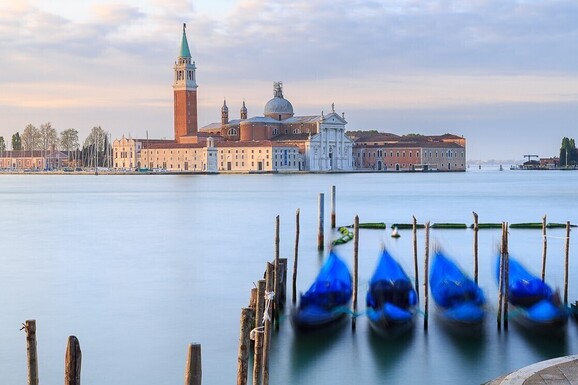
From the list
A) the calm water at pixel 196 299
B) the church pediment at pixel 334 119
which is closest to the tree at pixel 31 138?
the church pediment at pixel 334 119

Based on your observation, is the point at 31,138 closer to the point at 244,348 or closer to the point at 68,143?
the point at 68,143

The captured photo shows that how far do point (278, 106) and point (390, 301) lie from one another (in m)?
95.0

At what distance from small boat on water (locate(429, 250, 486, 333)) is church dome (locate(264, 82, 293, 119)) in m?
94.2

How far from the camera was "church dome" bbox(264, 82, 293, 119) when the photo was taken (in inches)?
4183

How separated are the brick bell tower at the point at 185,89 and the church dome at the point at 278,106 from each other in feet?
28.4

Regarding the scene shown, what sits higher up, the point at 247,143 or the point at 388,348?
the point at 247,143

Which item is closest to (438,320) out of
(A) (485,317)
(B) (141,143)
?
(A) (485,317)

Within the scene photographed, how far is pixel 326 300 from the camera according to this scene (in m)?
12.2

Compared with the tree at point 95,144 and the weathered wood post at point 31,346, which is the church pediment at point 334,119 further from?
the weathered wood post at point 31,346

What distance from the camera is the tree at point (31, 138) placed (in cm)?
12462

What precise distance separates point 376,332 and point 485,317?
1505 millimetres

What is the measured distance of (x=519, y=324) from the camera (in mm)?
12031

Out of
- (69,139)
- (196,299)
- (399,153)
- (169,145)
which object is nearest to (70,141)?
(69,139)

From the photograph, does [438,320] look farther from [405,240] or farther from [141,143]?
[141,143]
